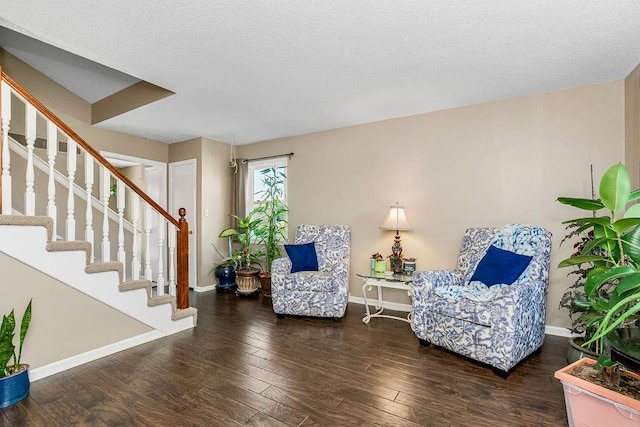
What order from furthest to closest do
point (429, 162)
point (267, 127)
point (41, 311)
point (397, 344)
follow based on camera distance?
point (267, 127), point (429, 162), point (397, 344), point (41, 311)

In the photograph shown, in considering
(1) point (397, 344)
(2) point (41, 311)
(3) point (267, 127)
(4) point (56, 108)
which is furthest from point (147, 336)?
(4) point (56, 108)

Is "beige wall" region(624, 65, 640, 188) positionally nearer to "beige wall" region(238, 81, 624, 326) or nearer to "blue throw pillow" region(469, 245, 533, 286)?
"beige wall" region(238, 81, 624, 326)

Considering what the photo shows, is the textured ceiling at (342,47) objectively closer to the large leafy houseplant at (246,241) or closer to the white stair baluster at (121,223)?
the white stair baluster at (121,223)

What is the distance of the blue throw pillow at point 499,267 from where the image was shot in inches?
98.3

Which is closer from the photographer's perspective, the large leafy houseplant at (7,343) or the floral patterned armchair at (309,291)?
the large leafy houseplant at (7,343)

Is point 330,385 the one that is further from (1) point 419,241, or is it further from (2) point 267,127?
(2) point 267,127

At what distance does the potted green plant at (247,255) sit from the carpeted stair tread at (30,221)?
8.16 feet

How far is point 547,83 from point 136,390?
415 cm

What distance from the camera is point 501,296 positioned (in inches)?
87.0

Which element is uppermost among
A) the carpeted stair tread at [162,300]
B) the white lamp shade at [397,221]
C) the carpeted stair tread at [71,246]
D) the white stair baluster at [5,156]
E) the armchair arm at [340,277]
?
the white stair baluster at [5,156]

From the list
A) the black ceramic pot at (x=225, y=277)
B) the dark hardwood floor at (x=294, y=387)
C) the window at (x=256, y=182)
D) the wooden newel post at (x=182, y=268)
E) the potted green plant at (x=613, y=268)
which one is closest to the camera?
the potted green plant at (x=613, y=268)

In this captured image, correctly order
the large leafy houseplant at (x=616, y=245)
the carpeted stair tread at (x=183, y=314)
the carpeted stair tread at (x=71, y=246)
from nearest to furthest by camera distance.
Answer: the large leafy houseplant at (x=616, y=245)
the carpeted stair tread at (x=71, y=246)
the carpeted stair tread at (x=183, y=314)

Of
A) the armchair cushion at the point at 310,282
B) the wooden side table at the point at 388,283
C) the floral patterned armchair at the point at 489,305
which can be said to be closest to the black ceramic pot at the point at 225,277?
the armchair cushion at the point at 310,282

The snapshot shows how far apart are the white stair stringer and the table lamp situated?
226 cm
